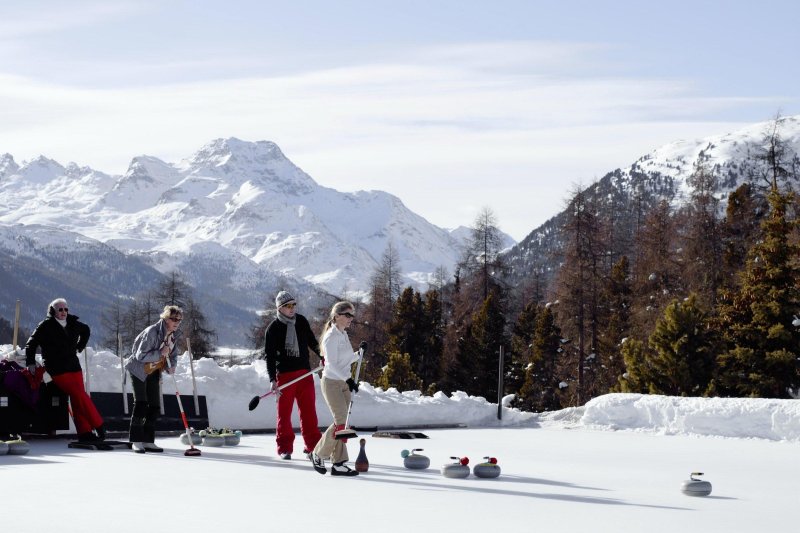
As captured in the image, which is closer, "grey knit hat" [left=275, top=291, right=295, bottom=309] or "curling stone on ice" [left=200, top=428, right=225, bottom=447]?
"grey knit hat" [left=275, top=291, right=295, bottom=309]

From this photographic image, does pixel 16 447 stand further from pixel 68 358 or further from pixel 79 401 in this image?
pixel 68 358

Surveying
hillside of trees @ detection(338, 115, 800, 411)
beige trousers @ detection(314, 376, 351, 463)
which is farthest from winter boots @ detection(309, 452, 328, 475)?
hillside of trees @ detection(338, 115, 800, 411)

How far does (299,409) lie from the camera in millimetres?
12758

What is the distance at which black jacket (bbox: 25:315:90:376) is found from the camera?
530 inches

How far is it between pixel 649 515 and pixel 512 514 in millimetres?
1047

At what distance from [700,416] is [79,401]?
10.4 metres

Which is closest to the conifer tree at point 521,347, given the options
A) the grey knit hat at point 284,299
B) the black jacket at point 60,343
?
the black jacket at point 60,343

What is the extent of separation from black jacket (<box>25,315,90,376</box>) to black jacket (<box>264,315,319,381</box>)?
231 cm

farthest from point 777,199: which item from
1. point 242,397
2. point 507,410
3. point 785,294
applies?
point 242,397

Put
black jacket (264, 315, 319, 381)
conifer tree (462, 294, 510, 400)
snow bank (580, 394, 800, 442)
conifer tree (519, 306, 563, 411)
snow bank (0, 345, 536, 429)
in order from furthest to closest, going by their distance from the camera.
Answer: conifer tree (462, 294, 510, 400), conifer tree (519, 306, 563, 411), snow bank (0, 345, 536, 429), snow bank (580, 394, 800, 442), black jacket (264, 315, 319, 381)

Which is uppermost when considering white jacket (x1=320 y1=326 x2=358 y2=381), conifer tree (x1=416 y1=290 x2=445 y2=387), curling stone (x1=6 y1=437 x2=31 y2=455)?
conifer tree (x1=416 y1=290 x2=445 y2=387)

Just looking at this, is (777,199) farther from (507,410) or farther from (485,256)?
(485,256)

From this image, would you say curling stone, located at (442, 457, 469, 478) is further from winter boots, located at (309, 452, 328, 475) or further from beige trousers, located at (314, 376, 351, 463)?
winter boots, located at (309, 452, 328, 475)

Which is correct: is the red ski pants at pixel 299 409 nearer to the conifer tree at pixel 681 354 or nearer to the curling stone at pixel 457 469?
the curling stone at pixel 457 469
